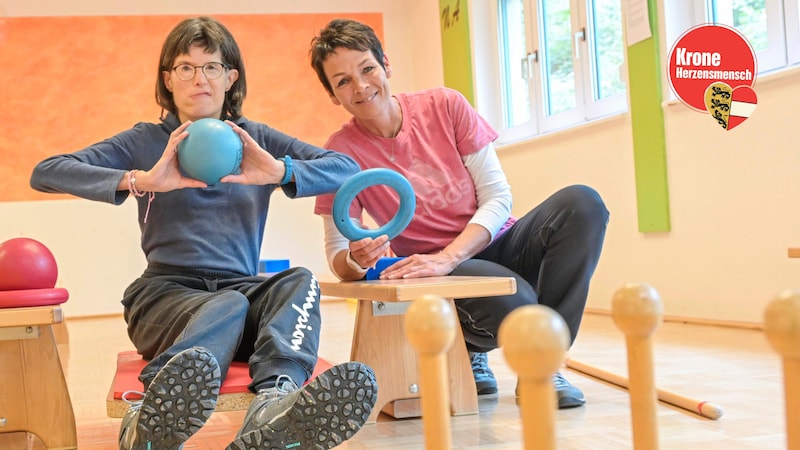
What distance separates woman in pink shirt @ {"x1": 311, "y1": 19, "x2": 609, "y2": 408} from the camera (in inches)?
87.2

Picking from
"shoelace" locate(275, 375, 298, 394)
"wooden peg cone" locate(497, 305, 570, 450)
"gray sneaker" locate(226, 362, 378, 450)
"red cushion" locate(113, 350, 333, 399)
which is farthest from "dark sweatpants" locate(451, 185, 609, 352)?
"wooden peg cone" locate(497, 305, 570, 450)

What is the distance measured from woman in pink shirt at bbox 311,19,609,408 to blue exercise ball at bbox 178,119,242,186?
43 cm

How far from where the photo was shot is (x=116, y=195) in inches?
75.9

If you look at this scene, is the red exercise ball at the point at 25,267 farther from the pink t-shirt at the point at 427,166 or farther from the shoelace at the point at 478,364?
the shoelace at the point at 478,364

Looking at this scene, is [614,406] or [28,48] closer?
[614,406]

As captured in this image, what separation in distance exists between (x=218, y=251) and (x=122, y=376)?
15.7 inches

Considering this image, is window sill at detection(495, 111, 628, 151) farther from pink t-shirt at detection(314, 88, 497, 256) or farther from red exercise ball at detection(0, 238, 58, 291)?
red exercise ball at detection(0, 238, 58, 291)

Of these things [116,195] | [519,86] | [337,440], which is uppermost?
[519,86]

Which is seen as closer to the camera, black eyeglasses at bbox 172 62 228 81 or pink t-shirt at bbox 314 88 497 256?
black eyeglasses at bbox 172 62 228 81

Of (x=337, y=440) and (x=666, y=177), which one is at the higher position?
(x=666, y=177)

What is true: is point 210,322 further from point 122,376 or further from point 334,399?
point 334,399

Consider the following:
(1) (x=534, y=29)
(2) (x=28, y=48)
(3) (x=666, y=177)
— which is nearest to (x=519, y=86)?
(1) (x=534, y=29)

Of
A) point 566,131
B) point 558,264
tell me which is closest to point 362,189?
point 558,264

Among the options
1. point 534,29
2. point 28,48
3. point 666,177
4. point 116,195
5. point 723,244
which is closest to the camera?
point 116,195
